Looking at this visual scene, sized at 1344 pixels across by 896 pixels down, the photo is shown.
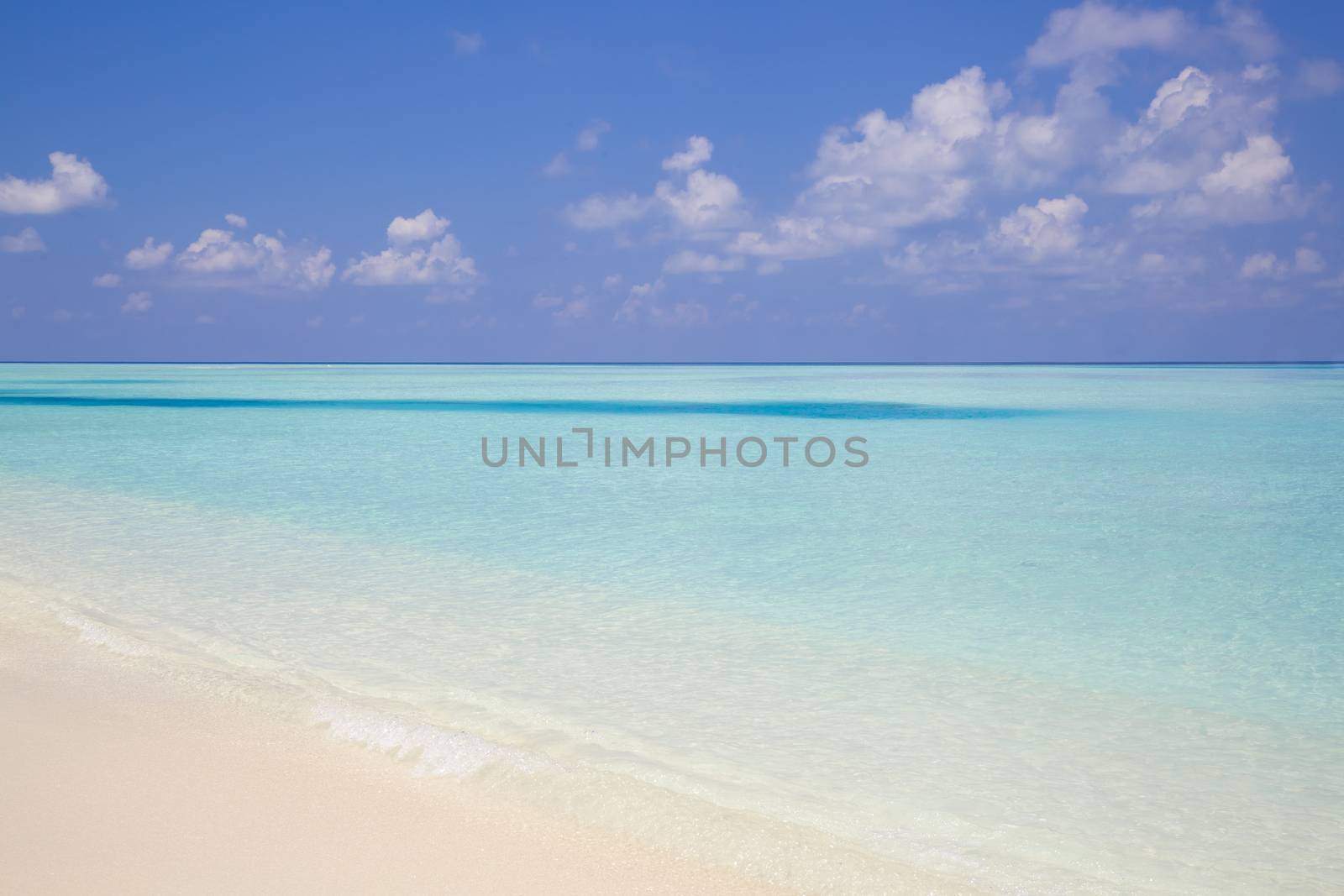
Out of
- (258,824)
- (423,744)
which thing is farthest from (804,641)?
(258,824)

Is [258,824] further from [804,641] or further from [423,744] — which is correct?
[804,641]

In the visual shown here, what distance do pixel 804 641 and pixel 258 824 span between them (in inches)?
100

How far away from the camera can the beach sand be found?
2.26 m

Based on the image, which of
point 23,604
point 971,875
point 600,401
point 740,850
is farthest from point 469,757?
point 600,401

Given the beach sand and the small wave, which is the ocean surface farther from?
the beach sand

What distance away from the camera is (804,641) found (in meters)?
4.50

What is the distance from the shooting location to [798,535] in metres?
7.43

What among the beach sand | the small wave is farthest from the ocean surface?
the beach sand

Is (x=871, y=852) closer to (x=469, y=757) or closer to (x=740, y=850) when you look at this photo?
(x=740, y=850)

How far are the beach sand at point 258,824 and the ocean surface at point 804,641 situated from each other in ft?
0.54

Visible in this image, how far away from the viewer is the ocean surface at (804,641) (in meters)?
2.71

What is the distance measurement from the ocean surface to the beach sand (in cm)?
16

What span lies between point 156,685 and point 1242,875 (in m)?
3.45

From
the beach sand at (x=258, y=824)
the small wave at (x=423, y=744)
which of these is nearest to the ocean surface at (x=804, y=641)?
the small wave at (x=423, y=744)
